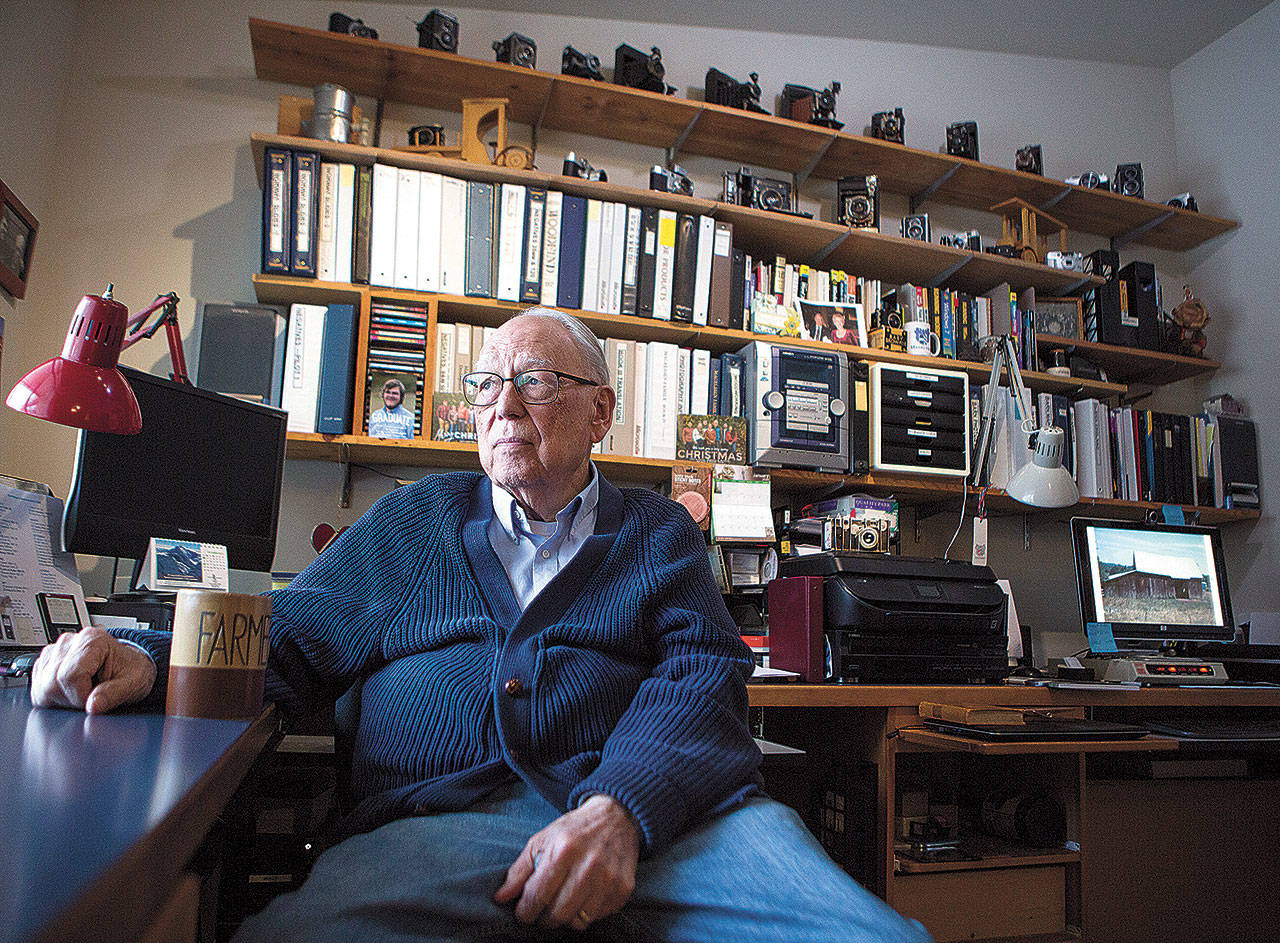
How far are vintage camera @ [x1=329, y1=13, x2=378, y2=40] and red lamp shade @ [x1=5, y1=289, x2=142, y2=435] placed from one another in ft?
5.06

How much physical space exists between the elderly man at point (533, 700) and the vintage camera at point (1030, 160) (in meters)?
2.21

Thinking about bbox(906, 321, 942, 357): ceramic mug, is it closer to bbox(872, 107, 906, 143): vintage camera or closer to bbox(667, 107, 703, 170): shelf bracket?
bbox(872, 107, 906, 143): vintage camera

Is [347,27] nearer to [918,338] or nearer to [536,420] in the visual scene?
[536,420]

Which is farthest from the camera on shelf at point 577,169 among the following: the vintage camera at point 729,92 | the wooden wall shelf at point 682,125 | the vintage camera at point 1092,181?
the vintage camera at point 1092,181

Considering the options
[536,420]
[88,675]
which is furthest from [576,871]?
[536,420]

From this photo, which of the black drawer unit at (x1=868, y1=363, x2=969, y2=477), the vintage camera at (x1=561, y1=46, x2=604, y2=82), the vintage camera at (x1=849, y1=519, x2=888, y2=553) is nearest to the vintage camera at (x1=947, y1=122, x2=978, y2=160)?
the black drawer unit at (x1=868, y1=363, x2=969, y2=477)

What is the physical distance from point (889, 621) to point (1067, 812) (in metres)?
0.58

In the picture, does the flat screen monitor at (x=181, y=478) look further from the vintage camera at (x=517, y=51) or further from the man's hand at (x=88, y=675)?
the vintage camera at (x=517, y=51)

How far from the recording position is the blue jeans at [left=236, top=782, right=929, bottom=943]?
2.61 feet

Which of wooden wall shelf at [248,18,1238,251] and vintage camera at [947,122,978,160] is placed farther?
vintage camera at [947,122,978,160]

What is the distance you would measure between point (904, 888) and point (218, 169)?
8.31 ft

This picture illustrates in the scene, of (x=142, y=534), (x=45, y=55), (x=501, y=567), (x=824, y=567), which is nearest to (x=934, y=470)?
(x=824, y=567)

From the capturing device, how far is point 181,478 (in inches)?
63.9

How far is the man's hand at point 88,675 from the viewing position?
0.76 metres
